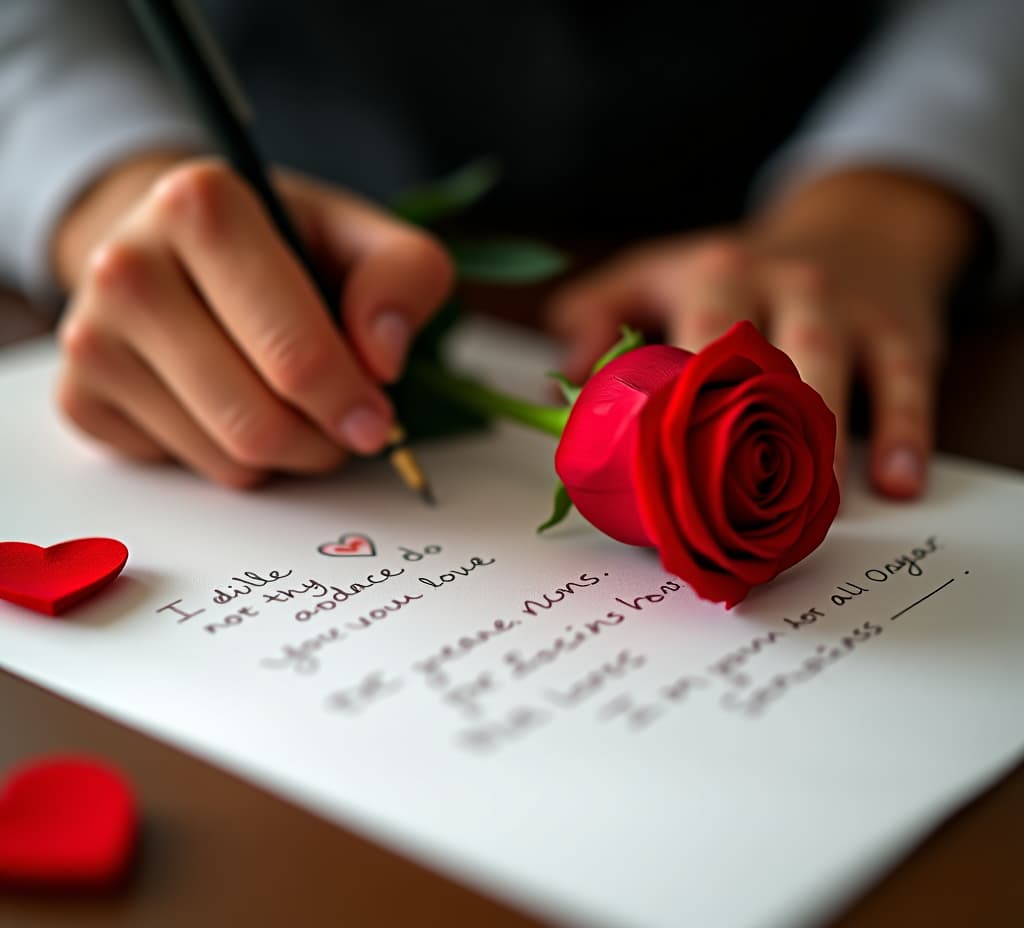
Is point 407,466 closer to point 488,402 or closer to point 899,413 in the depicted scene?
point 488,402

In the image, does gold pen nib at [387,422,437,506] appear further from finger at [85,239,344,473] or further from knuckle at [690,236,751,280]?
knuckle at [690,236,751,280]

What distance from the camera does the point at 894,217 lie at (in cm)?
69

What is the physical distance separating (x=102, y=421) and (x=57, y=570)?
0.40 feet

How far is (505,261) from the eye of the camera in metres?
0.50

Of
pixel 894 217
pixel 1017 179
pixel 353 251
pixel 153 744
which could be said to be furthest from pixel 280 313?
pixel 1017 179

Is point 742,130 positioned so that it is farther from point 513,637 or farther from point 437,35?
point 513,637

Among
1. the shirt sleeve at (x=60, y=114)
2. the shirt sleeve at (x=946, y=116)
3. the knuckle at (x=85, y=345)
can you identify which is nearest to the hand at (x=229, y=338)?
the knuckle at (x=85, y=345)

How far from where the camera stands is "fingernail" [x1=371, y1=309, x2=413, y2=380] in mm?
428

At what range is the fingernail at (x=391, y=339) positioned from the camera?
43 cm

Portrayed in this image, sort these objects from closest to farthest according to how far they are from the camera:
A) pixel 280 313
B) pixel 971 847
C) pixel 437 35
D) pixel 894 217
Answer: pixel 971 847
pixel 280 313
pixel 894 217
pixel 437 35

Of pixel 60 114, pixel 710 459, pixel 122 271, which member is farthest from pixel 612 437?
pixel 60 114

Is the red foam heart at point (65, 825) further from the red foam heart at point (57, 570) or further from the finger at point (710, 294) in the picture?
the finger at point (710, 294)

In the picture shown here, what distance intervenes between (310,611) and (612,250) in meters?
0.58

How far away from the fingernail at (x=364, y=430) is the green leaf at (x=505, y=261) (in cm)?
11
